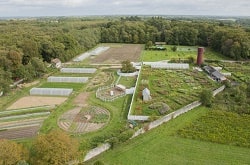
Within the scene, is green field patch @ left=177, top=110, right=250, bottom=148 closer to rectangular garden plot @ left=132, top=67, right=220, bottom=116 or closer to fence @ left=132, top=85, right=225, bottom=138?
fence @ left=132, top=85, right=225, bottom=138

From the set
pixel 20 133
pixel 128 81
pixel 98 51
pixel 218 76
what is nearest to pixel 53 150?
pixel 20 133

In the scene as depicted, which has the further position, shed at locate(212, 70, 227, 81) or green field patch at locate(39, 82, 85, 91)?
shed at locate(212, 70, 227, 81)

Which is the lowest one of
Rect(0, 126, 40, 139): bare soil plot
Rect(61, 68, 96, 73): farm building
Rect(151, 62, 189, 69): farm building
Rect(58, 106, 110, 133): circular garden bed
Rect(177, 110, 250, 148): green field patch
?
Rect(0, 126, 40, 139): bare soil plot

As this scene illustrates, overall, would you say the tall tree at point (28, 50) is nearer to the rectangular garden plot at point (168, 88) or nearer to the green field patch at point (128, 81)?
the green field patch at point (128, 81)

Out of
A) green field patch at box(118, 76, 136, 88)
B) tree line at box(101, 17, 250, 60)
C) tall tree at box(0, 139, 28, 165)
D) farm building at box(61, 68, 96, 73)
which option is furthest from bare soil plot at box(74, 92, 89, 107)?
tree line at box(101, 17, 250, 60)

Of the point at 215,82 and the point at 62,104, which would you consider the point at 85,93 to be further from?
the point at 215,82

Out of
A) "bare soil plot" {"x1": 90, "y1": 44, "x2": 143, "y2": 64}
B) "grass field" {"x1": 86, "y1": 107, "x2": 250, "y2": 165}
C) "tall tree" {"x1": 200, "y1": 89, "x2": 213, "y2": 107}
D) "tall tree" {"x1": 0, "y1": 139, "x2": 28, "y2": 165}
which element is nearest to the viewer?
"tall tree" {"x1": 0, "y1": 139, "x2": 28, "y2": 165}

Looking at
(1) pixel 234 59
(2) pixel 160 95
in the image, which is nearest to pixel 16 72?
(2) pixel 160 95

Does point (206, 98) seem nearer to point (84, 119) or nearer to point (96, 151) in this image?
point (84, 119)
